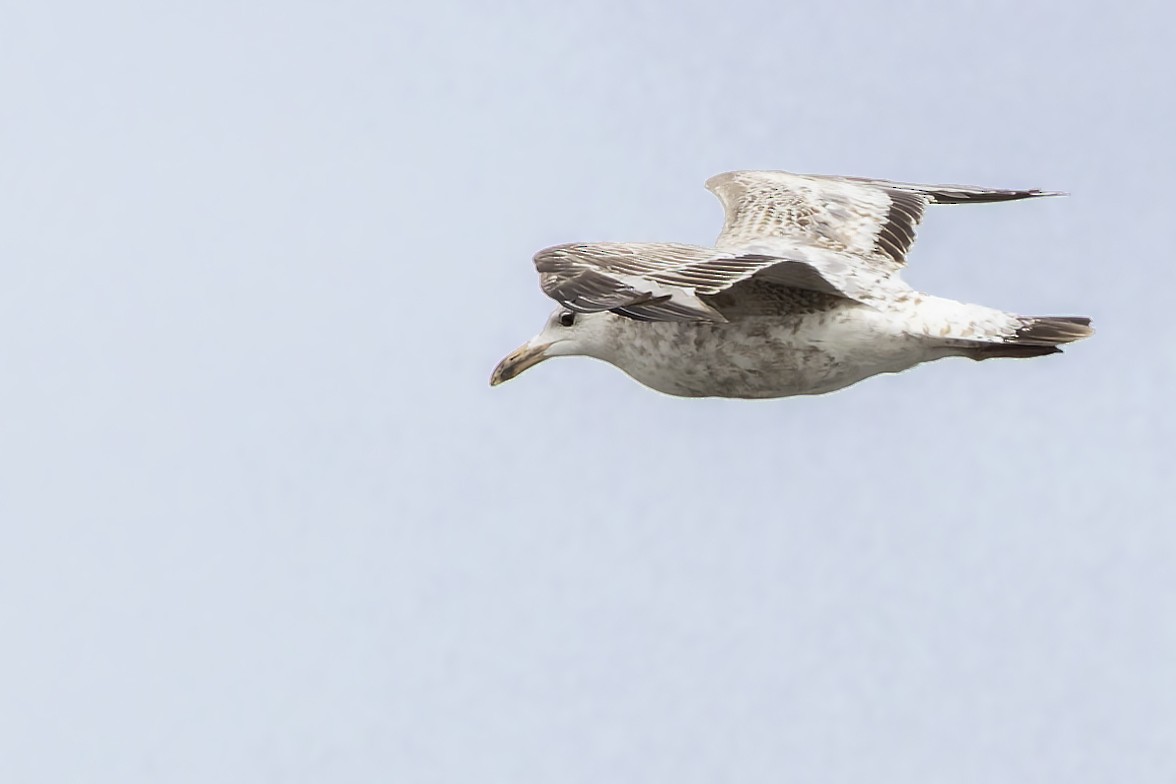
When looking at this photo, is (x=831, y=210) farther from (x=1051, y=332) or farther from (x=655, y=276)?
(x=655, y=276)

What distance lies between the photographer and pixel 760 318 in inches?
657

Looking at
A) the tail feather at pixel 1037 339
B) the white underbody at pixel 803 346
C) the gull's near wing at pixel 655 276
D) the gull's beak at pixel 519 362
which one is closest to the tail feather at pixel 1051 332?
the tail feather at pixel 1037 339

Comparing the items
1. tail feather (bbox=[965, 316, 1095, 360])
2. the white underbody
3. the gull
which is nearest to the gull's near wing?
the gull

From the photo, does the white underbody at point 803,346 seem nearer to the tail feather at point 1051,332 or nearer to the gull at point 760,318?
the gull at point 760,318

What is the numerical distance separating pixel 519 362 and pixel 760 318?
207cm

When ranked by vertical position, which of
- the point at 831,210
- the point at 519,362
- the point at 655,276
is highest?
the point at 831,210

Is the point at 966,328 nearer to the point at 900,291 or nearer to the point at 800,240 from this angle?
the point at 900,291

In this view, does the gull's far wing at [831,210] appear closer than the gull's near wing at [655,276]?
No

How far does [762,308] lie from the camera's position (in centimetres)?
1661

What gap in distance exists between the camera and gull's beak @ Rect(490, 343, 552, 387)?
17.9 metres

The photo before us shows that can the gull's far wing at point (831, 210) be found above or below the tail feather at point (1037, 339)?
above

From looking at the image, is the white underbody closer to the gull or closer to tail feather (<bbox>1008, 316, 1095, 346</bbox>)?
the gull

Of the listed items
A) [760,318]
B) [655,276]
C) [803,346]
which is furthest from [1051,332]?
[655,276]

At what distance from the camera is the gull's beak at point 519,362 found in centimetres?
1786
